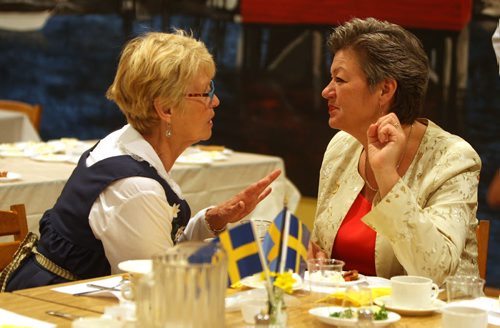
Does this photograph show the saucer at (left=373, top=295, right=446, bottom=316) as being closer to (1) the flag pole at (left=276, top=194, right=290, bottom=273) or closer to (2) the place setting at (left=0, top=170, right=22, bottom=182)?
(1) the flag pole at (left=276, top=194, right=290, bottom=273)

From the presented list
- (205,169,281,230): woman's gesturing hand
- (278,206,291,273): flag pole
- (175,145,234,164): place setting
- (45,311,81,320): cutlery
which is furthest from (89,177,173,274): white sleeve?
(175,145,234,164): place setting

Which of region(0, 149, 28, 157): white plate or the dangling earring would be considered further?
region(0, 149, 28, 157): white plate

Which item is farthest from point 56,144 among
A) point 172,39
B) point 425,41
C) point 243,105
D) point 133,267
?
point 133,267

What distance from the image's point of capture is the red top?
2955mm

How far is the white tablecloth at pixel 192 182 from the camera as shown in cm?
444

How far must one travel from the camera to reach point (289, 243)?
6.62ft

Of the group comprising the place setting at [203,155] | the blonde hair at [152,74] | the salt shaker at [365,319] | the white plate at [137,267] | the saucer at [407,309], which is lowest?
the place setting at [203,155]

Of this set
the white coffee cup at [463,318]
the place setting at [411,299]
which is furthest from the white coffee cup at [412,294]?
the white coffee cup at [463,318]

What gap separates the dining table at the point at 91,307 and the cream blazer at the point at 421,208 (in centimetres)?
40

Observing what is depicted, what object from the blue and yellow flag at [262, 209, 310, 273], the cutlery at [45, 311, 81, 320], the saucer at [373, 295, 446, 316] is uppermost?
the blue and yellow flag at [262, 209, 310, 273]

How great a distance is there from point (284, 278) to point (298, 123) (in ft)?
17.0

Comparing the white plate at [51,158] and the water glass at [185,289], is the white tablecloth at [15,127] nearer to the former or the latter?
the white plate at [51,158]

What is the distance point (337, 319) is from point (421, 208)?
0.84 m

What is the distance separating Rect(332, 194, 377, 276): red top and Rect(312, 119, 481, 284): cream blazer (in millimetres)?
22
